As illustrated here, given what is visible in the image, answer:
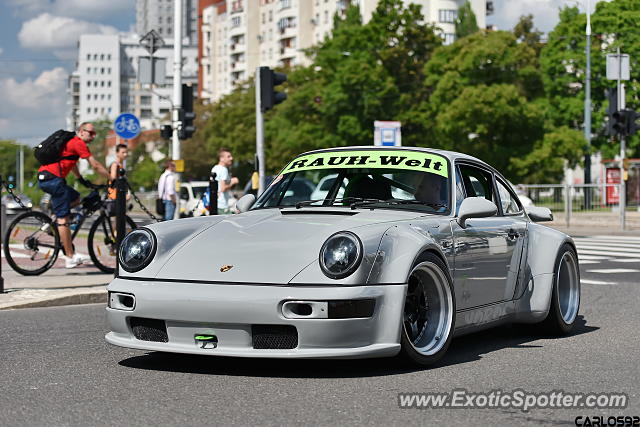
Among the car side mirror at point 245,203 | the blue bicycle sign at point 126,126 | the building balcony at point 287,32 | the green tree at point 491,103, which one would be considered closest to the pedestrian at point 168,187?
the blue bicycle sign at point 126,126

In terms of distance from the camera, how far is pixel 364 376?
6109 mm

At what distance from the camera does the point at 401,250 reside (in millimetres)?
6234

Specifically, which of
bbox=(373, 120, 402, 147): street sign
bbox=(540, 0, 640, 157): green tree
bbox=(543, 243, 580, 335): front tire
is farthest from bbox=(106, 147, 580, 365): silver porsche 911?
bbox=(540, 0, 640, 157): green tree

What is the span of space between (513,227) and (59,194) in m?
6.94

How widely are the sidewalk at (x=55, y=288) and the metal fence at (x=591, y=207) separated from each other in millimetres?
22257

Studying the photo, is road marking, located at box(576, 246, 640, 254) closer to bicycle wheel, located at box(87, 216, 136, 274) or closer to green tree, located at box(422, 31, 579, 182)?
bicycle wheel, located at box(87, 216, 136, 274)

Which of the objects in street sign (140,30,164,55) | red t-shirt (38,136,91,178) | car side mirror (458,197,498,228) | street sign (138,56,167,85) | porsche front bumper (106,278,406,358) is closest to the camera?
porsche front bumper (106,278,406,358)

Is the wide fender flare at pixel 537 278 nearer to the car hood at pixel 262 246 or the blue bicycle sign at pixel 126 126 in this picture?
the car hood at pixel 262 246

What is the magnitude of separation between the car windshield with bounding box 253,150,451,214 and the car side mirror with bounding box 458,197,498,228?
0.56 ft

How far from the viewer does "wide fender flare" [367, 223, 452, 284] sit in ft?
19.9

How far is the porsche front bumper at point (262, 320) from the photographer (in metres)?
5.89

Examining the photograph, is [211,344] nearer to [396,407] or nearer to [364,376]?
[364,376]

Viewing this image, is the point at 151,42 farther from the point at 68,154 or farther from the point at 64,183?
the point at 64,183

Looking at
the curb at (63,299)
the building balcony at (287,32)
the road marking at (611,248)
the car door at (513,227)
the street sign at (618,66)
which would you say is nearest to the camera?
the car door at (513,227)
